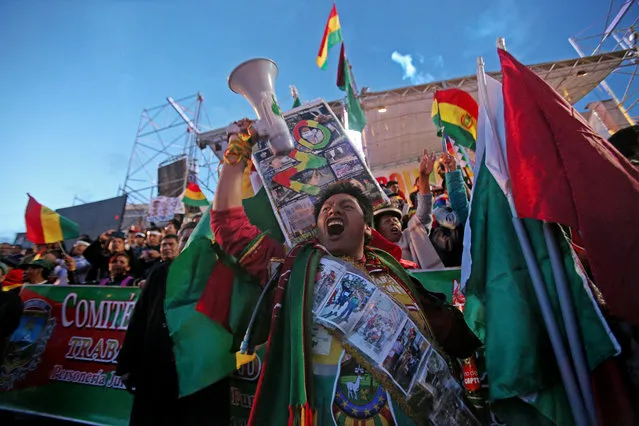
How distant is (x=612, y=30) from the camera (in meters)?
11.6

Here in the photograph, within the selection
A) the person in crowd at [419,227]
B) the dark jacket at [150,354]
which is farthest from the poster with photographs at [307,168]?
the dark jacket at [150,354]

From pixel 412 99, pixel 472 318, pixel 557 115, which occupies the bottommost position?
pixel 472 318

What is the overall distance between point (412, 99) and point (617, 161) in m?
9.58

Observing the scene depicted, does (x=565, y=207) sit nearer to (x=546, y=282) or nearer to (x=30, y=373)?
(x=546, y=282)

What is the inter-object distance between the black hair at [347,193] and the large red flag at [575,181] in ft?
2.36

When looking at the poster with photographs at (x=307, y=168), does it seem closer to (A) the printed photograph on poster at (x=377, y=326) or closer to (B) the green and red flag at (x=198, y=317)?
(B) the green and red flag at (x=198, y=317)

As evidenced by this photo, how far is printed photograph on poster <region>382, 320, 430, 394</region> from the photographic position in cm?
127

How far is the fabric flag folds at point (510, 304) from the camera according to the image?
1.08 metres

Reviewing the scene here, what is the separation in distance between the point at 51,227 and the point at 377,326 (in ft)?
19.3

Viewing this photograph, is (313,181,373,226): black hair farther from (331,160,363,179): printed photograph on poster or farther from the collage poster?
the collage poster

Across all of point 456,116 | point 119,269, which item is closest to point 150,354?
point 119,269

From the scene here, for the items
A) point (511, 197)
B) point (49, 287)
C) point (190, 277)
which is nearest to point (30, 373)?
point (49, 287)

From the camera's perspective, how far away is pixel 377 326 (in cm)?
135

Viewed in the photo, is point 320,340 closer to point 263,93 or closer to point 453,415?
point 453,415
